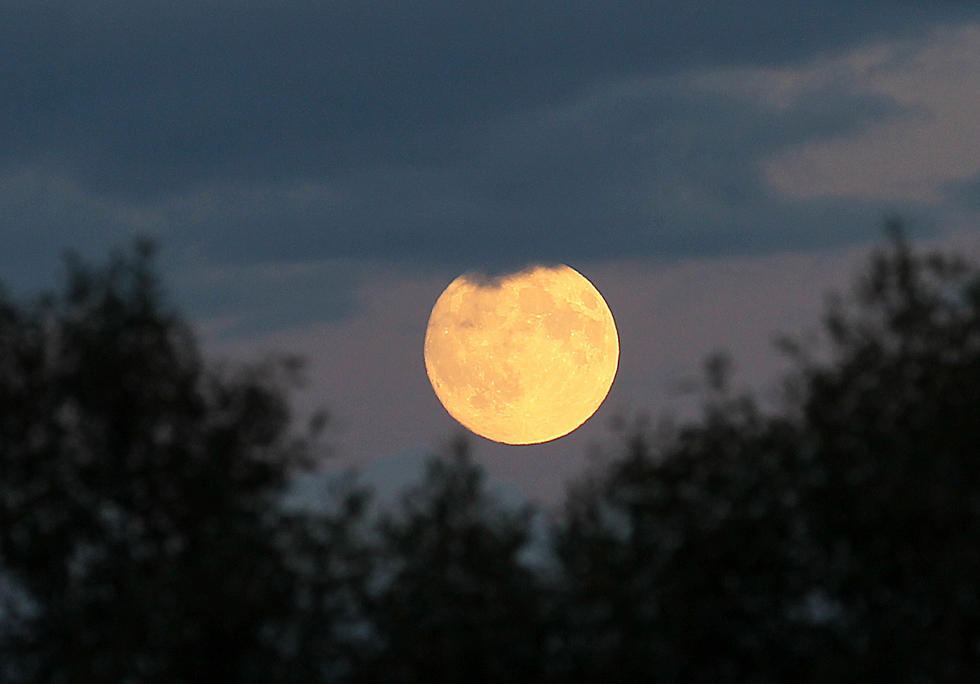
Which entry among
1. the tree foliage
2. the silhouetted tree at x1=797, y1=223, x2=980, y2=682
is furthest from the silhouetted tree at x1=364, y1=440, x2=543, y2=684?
the silhouetted tree at x1=797, y1=223, x2=980, y2=682

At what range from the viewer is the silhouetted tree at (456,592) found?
21516 mm

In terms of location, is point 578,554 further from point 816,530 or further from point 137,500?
point 137,500

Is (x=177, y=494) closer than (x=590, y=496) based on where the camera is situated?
No

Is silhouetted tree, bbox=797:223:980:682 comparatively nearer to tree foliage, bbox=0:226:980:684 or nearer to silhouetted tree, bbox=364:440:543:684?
tree foliage, bbox=0:226:980:684

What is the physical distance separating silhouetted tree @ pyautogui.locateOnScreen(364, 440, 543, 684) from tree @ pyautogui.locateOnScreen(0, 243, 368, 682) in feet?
3.69

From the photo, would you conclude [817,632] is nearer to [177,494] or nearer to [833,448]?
[833,448]

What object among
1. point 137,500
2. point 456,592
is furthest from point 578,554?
point 137,500

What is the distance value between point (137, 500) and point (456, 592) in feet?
23.0

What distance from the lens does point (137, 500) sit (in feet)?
86.5

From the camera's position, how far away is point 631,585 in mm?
22188

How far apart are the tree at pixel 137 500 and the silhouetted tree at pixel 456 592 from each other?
1.12m

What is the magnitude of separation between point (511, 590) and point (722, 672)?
353 centimetres

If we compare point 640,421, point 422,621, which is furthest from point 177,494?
point 640,421

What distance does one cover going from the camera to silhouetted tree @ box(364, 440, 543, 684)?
847 inches
